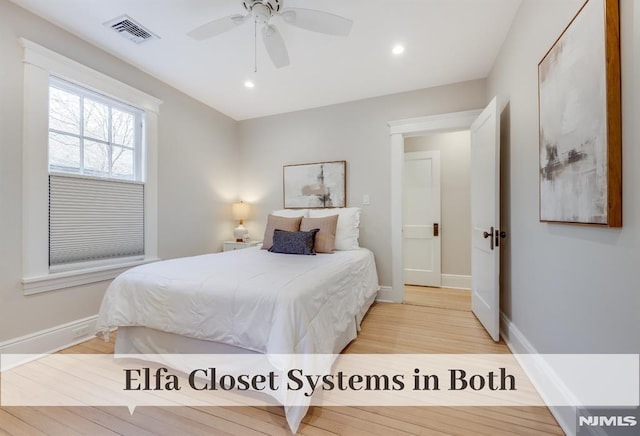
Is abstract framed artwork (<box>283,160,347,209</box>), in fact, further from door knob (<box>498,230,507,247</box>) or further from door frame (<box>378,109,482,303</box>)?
door knob (<box>498,230,507,247</box>)

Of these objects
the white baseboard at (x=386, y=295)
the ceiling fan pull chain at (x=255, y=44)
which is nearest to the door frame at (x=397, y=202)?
the white baseboard at (x=386, y=295)

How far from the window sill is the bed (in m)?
0.68

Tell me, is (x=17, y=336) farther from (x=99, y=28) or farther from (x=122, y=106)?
(x=99, y=28)

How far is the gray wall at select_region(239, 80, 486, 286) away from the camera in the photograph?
3.32 m

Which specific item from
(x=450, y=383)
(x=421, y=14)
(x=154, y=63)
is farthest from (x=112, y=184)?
(x=450, y=383)

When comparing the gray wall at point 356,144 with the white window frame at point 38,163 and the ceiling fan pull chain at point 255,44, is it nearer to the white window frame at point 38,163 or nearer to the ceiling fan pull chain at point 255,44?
the ceiling fan pull chain at point 255,44

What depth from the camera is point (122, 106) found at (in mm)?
2801

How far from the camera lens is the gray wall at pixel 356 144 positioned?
3.32 m

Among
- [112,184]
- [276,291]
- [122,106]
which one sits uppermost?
[122,106]

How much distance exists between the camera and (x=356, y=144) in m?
3.65

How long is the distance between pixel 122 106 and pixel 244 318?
8.77 ft

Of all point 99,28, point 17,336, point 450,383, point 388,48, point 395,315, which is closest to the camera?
point 450,383

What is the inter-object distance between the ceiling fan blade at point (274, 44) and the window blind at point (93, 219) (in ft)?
6.46

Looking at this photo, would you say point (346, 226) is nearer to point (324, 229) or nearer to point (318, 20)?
point (324, 229)
